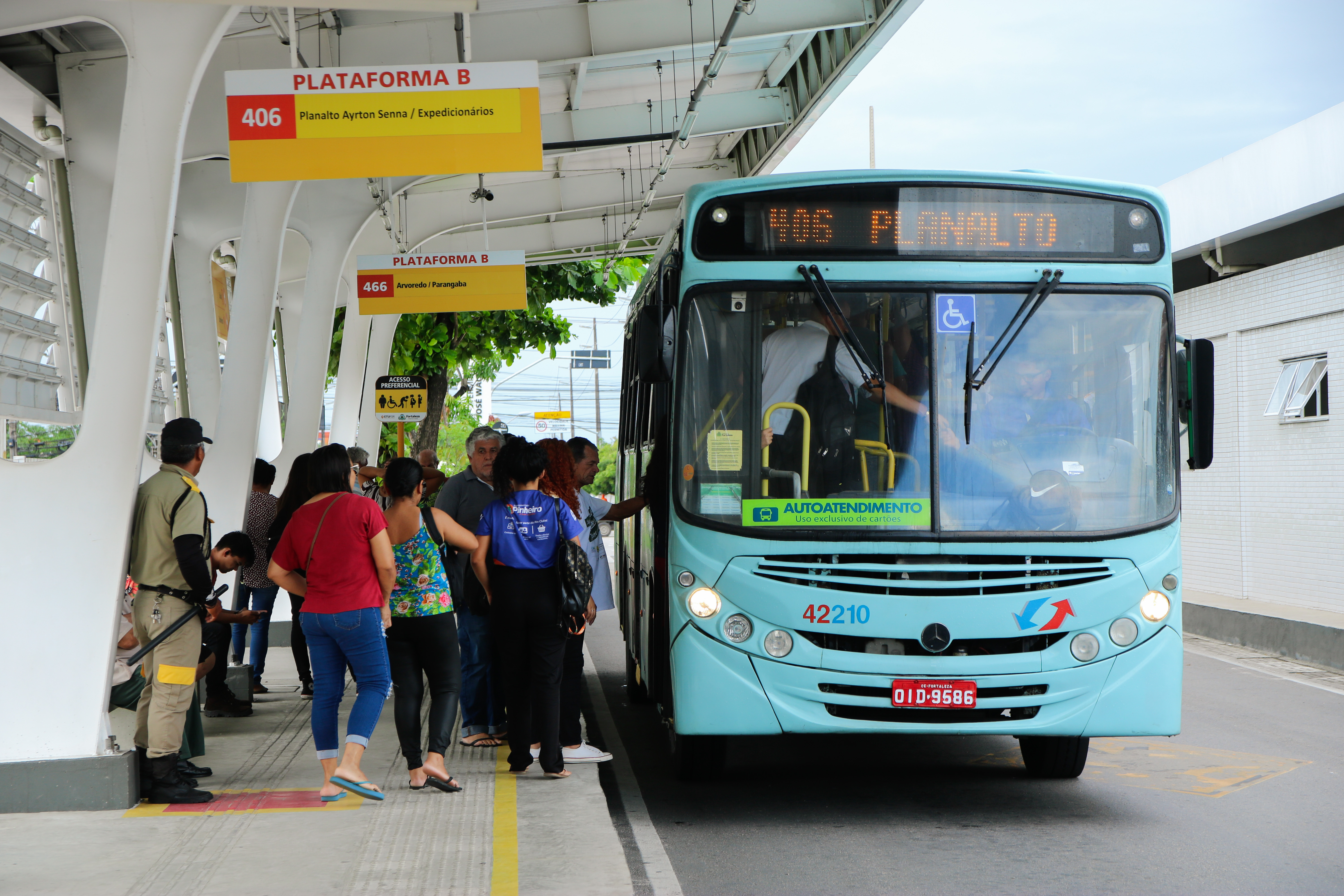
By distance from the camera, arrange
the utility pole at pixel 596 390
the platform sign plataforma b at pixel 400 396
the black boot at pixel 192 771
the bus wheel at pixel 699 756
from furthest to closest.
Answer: the utility pole at pixel 596 390 → the platform sign plataforma b at pixel 400 396 → the bus wheel at pixel 699 756 → the black boot at pixel 192 771

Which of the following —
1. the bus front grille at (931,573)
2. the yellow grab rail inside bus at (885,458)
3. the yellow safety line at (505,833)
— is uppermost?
the yellow grab rail inside bus at (885,458)

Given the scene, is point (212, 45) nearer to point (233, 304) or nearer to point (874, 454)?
point (874, 454)

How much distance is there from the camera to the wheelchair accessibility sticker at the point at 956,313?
6355mm

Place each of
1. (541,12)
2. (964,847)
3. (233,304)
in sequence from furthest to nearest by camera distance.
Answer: (541,12) → (233,304) → (964,847)

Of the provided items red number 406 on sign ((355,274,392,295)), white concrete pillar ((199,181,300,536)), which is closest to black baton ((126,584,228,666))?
white concrete pillar ((199,181,300,536))

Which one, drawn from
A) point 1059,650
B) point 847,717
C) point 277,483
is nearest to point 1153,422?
point 1059,650

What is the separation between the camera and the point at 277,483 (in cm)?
1495

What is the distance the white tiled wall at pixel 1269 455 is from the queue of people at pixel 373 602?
10.8 meters

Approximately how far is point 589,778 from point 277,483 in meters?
9.03

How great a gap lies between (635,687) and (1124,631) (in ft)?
16.1

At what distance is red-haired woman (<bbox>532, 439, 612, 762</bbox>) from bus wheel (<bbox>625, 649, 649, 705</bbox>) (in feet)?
8.15

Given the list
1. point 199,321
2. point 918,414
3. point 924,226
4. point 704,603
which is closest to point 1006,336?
point 918,414

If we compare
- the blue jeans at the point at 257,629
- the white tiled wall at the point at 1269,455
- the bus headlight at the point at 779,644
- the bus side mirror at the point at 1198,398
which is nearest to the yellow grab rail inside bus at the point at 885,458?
the bus headlight at the point at 779,644

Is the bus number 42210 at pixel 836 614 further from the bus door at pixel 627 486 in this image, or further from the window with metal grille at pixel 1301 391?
the window with metal grille at pixel 1301 391
